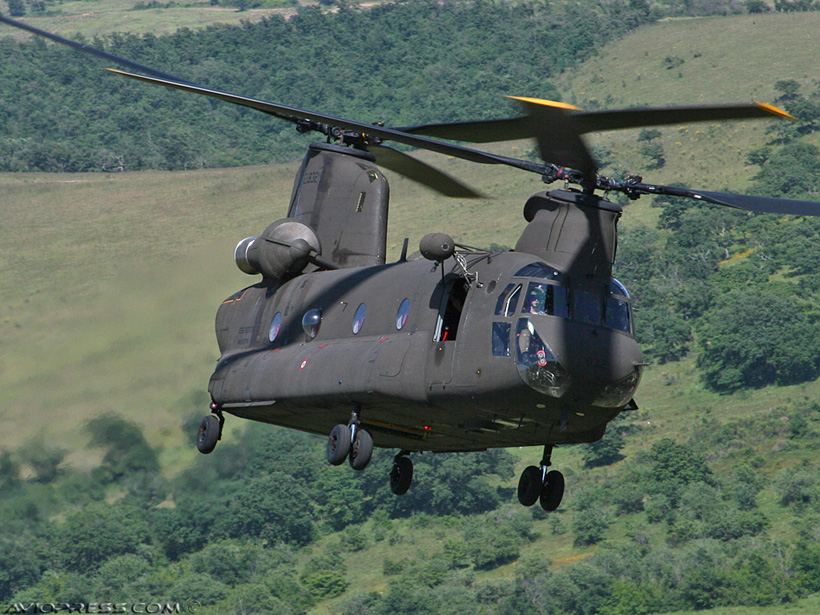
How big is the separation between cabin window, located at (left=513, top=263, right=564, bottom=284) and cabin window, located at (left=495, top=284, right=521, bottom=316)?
0.24 metres

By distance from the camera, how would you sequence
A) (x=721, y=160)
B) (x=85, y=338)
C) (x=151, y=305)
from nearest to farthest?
(x=151, y=305) → (x=85, y=338) → (x=721, y=160)

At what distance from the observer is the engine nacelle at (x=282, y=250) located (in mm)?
26719

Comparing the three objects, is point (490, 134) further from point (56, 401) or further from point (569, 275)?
point (56, 401)

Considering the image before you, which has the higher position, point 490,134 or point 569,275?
point 490,134

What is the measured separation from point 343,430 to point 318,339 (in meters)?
2.73

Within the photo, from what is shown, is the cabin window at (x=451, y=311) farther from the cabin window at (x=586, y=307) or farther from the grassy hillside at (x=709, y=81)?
the grassy hillside at (x=709, y=81)

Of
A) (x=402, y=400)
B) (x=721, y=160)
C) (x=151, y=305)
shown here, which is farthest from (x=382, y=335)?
(x=721, y=160)

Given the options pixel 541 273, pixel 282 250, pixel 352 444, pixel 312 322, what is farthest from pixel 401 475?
pixel 541 273

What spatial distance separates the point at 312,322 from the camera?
2475 centimetres

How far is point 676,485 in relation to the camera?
103688 millimetres

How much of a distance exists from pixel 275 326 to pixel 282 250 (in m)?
1.81

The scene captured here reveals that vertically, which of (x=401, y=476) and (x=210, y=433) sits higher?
(x=210, y=433)

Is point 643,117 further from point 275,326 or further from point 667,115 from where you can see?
point 275,326

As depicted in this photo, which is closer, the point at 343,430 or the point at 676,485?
the point at 343,430
